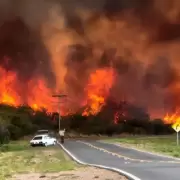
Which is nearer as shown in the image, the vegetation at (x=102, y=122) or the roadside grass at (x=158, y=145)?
the roadside grass at (x=158, y=145)

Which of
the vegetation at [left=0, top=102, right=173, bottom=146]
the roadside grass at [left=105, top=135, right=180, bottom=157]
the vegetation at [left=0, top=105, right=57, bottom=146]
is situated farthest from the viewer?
the vegetation at [left=0, top=102, right=173, bottom=146]

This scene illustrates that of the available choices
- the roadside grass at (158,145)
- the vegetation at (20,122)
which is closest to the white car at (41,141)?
the vegetation at (20,122)

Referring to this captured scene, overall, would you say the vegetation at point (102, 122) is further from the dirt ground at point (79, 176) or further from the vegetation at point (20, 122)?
the dirt ground at point (79, 176)

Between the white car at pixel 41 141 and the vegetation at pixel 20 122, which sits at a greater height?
the vegetation at pixel 20 122

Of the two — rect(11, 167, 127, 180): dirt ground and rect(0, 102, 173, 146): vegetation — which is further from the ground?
rect(0, 102, 173, 146): vegetation

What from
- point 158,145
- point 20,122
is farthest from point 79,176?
point 20,122

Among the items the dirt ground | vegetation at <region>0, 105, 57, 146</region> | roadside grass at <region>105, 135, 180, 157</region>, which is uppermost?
vegetation at <region>0, 105, 57, 146</region>

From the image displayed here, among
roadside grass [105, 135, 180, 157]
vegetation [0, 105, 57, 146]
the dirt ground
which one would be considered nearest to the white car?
vegetation [0, 105, 57, 146]

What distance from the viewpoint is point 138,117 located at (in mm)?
105500

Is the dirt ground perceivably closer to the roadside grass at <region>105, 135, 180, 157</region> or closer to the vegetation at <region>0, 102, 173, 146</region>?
the roadside grass at <region>105, 135, 180, 157</region>

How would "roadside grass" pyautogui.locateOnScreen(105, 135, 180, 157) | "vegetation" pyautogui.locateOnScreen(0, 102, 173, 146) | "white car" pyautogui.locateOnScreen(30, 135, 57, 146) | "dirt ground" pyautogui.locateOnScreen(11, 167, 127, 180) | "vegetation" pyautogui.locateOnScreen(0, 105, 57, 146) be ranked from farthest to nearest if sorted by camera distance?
"vegetation" pyautogui.locateOnScreen(0, 102, 173, 146) < "vegetation" pyautogui.locateOnScreen(0, 105, 57, 146) < "white car" pyautogui.locateOnScreen(30, 135, 57, 146) < "roadside grass" pyautogui.locateOnScreen(105, 135, 180, 157) < "dirt ground" pyautogui.locateOnScreen(11, 167, 127, 180)

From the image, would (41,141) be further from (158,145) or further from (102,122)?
(102,122)

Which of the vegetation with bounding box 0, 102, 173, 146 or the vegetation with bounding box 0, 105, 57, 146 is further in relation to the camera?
the vegetation with bounding box 0, 102, 173, 146

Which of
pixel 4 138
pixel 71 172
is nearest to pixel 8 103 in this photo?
pixel 4 138
